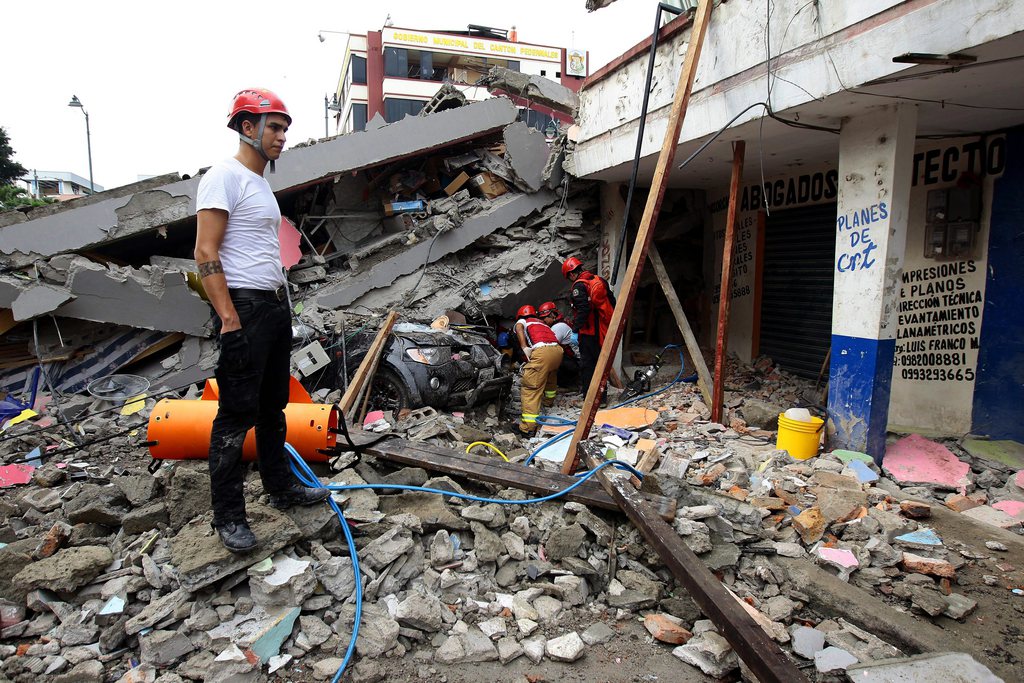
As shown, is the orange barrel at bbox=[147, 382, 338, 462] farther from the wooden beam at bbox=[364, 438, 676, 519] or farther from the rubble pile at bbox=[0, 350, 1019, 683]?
the wooden beam at bbox=[364, 438, 676, 519]

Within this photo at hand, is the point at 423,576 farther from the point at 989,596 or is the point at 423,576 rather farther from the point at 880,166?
the point at 880,166

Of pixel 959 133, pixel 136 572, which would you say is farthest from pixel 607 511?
pixel 959 133

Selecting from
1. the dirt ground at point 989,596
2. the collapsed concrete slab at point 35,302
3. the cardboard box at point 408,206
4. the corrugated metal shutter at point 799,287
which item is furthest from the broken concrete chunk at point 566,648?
the cardboard box at point 408,206

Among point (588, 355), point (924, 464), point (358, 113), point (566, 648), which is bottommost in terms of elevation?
point (566, 648)

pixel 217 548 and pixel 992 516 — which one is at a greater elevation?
pixel 217 548

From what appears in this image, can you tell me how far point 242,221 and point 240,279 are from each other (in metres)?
0.27

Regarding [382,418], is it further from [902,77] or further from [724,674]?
[902,77]

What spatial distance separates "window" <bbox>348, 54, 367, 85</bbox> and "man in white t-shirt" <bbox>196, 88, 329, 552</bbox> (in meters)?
35.1

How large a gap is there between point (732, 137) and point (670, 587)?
427cm

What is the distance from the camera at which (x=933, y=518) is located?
3701 millimetres

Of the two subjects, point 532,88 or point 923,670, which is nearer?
point 923,670

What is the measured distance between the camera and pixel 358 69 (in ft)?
110

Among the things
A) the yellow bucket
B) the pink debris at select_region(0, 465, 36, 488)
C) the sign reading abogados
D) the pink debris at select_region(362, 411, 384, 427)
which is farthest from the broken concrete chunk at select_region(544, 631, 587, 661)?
the sign reading abogados

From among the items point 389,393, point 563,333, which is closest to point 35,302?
point 389,393
